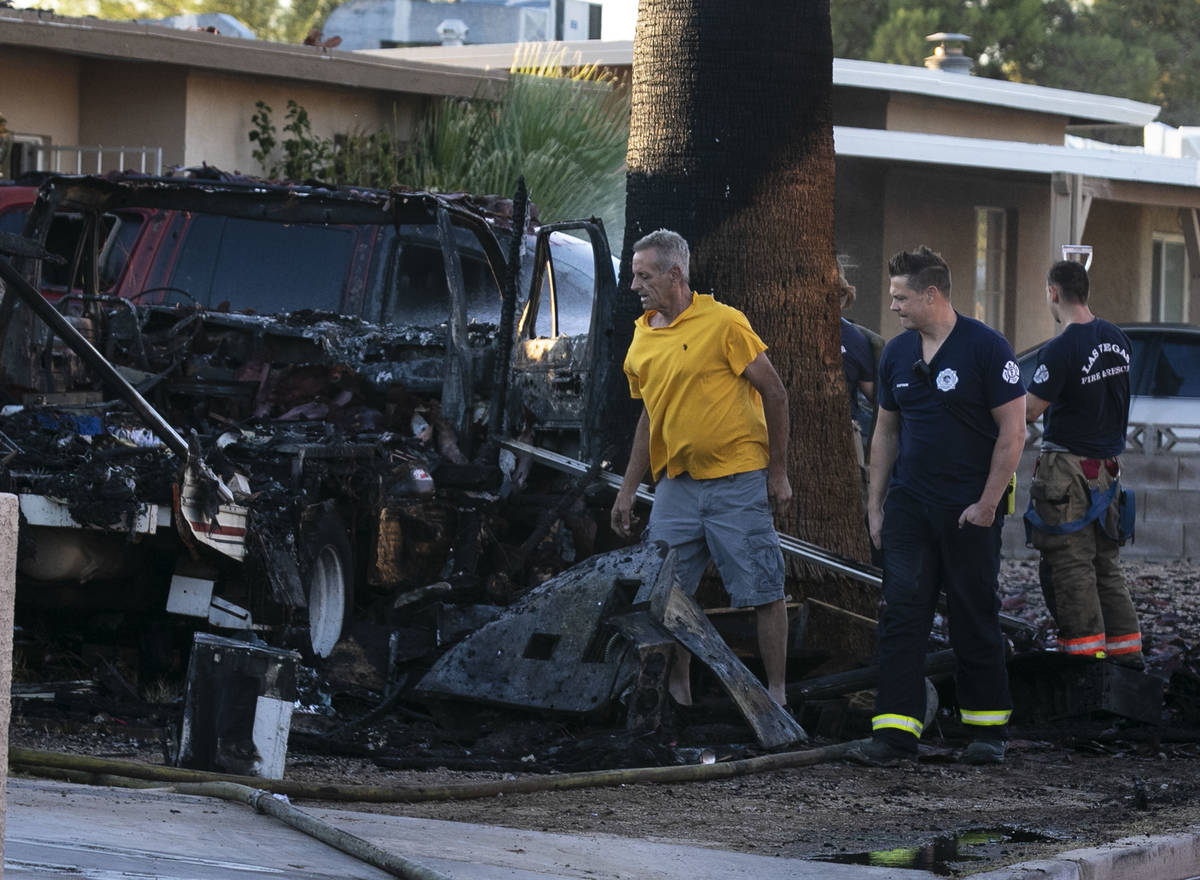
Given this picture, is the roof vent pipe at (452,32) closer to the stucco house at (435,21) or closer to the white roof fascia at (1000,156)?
the stucco house at (435,21)

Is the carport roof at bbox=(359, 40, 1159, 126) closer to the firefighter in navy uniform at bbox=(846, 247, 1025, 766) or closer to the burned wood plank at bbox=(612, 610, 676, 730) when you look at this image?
the firefighter in navy uniform at bbox=(846, 247, 1025, 766)

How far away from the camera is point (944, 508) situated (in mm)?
6773

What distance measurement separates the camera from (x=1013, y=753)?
23.4ft

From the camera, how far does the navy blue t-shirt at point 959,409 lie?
673 centimetres

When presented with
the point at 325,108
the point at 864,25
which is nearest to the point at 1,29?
the point at 325,108

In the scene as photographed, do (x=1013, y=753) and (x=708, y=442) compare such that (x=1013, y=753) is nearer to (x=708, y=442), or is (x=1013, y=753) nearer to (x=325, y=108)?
(x=708, y=442)

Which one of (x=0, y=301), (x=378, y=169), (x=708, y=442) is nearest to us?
(x=708, y=442)

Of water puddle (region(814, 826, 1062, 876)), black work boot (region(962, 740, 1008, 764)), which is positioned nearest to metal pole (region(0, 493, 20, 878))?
water puddle (region(814, 826, 1062, 876))

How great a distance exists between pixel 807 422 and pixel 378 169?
11.0m

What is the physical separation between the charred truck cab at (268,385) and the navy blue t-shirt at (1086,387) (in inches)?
82.9

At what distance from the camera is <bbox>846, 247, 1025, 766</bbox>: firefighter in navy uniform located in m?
6.71

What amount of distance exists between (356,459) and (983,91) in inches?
590

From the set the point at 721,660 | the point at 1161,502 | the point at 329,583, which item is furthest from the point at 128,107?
the point at 721,660

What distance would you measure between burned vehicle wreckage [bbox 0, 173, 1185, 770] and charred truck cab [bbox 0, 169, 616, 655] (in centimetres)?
1
